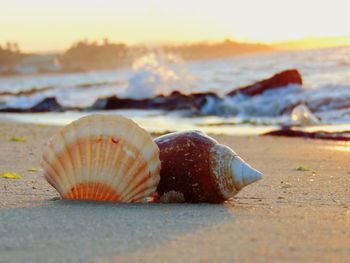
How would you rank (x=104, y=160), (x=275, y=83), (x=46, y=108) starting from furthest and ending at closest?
(x=46, y=108) < (x=275, y=83) < (x=104, y=160)

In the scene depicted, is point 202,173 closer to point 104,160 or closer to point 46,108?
point 104,160

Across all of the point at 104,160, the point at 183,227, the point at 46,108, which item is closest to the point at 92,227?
the point at 183,227

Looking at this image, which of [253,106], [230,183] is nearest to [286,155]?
[230,183]

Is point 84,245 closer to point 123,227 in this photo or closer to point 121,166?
point 123,227

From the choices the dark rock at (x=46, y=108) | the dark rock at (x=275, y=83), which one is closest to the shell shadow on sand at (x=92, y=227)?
the dark rock at (x=275, y=83)

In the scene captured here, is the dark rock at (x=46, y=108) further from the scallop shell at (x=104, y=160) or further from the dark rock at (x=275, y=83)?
the scallop shell at (x=104, y=160)
